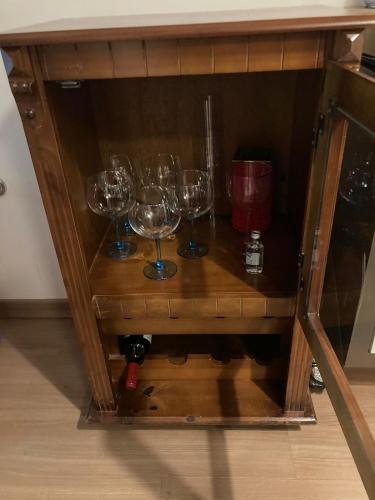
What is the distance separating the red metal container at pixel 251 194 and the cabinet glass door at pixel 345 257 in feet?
0.71

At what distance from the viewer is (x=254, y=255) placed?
88cm

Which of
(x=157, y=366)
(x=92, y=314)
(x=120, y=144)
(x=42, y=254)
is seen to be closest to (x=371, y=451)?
(x=92, y=314)

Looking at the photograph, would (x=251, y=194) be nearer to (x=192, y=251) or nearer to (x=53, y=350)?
(x=192, y=251)

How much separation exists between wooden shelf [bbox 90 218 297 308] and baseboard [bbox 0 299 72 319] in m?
0.59

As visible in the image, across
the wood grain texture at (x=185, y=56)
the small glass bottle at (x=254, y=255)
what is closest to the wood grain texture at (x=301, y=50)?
the wood grain texture at (x=185, y=56)

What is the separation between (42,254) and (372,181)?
1066 mm

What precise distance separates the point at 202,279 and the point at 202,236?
183 millimetres

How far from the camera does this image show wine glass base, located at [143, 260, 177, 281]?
0.90 meters

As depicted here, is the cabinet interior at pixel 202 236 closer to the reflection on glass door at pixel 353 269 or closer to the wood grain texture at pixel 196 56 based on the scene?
the reflection on glass door at pixel 353 269

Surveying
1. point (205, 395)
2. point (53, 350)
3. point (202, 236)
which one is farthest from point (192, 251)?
point (53, 350)

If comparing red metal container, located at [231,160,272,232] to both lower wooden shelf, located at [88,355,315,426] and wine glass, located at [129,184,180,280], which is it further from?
lower wooden shelf, located at [88,355,315,426]

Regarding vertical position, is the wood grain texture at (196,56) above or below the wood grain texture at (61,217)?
above

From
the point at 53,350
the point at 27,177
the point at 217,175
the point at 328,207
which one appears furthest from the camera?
the point at 53,350

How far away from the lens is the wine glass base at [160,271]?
898 mm
